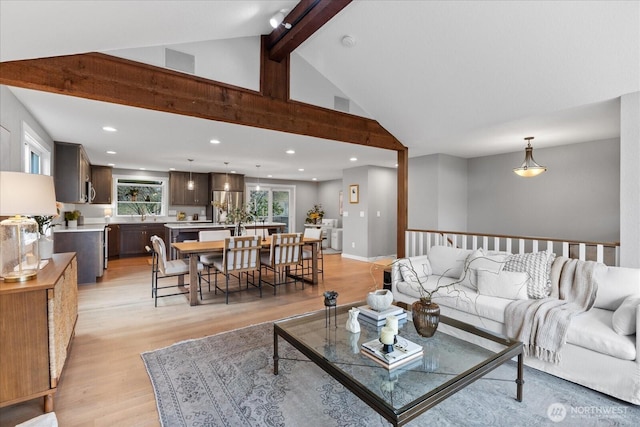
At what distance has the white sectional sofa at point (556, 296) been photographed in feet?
6.56

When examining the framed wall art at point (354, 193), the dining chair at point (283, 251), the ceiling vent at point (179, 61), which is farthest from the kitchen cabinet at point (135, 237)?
the ceiling vent at point (179, 61)

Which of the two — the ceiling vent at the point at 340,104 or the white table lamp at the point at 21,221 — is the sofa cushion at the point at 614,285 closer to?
the ceiling vent at the point at 340,104

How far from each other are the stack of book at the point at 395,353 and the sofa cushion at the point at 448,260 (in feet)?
6.29

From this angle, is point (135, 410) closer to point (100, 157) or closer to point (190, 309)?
point (190, 309)

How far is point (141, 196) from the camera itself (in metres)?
8.11

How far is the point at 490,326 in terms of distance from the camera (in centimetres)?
269

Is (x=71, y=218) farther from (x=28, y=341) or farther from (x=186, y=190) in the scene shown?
(x=28, y=341)

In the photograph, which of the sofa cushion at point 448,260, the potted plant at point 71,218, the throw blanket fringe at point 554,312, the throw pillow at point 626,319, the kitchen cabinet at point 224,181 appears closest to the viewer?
the throw pillow at point 626,319

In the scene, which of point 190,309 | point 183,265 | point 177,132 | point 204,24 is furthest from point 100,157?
point 204,24

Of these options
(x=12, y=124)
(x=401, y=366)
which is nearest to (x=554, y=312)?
(x=401, y=366)

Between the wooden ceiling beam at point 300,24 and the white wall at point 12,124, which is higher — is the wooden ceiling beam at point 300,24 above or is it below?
above

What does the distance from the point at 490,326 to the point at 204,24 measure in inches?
142

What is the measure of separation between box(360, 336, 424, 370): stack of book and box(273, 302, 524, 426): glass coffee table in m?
0.02

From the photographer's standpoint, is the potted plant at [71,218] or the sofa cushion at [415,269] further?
the potted plant at [71,218]
